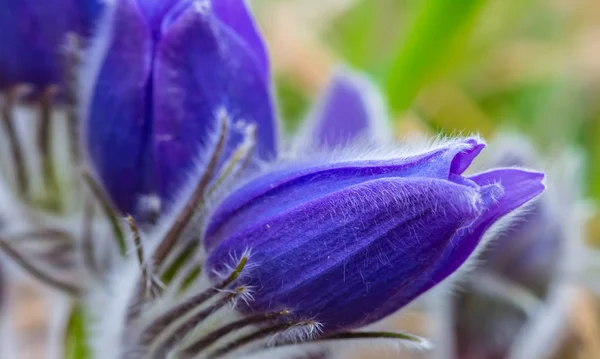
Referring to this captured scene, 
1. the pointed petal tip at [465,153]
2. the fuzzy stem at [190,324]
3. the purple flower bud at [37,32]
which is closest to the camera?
the pointed petal tip at [465,153]

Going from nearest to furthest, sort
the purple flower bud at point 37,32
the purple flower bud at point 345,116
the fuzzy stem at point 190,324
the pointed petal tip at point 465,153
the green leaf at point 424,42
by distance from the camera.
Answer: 1. the pointed petal tip at point 465,153
2. the fuzzy stem at point 190,324
3. the purple flower bud at point 37,32
4. the purple flower bud at point 345,116
5. the green leaf at point 424,42

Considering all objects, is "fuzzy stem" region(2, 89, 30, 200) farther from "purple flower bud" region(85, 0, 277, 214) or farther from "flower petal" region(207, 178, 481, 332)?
"flower petal" region(207, 178, 481, 332)

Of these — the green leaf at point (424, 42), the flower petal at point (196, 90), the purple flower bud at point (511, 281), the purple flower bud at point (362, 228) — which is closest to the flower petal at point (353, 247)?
the purple flower bud at point (362, 228)

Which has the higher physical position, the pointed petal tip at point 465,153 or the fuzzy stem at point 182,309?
the pointed petal tip at point 465,153

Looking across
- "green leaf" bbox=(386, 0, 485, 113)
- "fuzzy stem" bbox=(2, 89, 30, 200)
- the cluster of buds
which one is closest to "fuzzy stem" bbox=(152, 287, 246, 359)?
the cluster of buds

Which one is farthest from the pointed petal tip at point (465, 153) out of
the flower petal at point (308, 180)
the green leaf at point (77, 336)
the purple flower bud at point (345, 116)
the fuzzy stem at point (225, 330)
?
the green leaf at point (77, 336)

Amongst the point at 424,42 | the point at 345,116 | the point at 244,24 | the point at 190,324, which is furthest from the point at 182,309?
the point at 424,42

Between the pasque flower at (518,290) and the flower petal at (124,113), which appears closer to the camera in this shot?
the flower petal at (124,113)

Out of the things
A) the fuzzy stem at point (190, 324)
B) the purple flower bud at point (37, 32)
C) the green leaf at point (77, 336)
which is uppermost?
the purple flower bud at point (37, 32)

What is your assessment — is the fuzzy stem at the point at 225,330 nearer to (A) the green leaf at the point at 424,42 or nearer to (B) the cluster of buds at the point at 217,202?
(B) the cluster of buds at the point at 217,202
